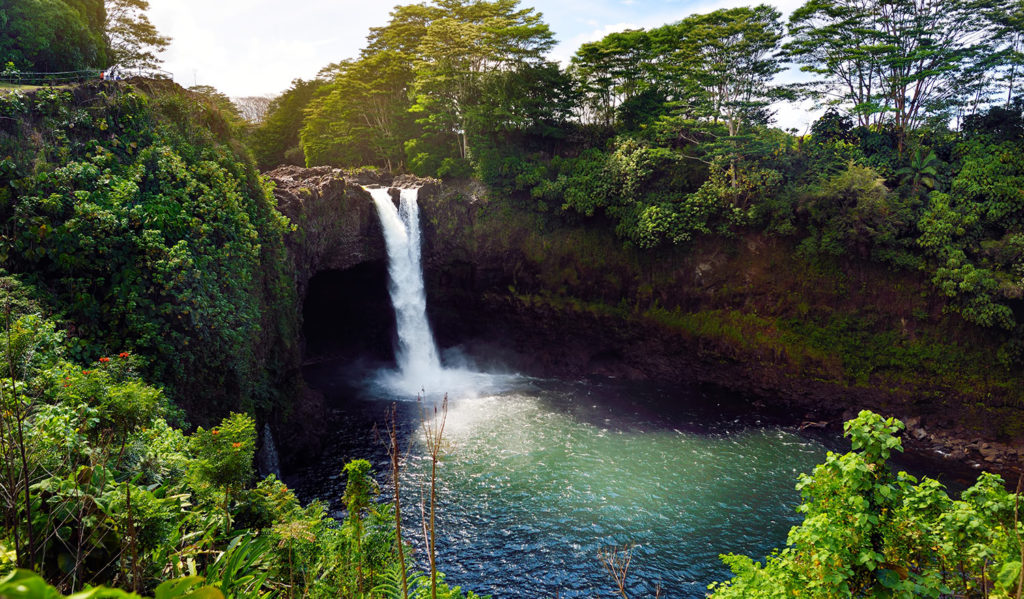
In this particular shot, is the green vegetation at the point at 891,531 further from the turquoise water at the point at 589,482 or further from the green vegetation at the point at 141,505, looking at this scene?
the turquoise water at the point at 589,482

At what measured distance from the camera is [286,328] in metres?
16.0

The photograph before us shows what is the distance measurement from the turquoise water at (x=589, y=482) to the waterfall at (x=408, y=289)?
3.56 meters

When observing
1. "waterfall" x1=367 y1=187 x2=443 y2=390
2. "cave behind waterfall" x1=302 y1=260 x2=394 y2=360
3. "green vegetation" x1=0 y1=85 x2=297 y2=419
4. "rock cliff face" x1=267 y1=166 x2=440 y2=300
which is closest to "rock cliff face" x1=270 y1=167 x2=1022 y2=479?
"rock cliff face" x1=267 y1=166 x2=440 y2=300

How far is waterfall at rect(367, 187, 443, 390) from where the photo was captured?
78.8 ft

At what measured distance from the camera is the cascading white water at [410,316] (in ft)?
78.1

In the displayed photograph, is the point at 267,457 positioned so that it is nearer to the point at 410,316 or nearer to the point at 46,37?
the point at 410,316

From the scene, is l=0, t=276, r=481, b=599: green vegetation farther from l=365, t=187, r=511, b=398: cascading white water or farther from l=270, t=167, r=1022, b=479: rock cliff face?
l=365, t=187, r=511, b=398: cascading white water

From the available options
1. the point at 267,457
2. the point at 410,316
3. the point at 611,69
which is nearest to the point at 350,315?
the point at 410,316

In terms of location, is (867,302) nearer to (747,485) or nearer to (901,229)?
(901,229)

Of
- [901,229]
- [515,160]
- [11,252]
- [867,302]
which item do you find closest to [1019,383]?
[867,302]

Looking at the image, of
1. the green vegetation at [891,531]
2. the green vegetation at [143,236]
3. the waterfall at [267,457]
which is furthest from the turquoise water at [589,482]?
the green vegetation at [891,531]

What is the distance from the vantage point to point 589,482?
14.8 meters

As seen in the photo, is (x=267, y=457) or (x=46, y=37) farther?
(x=267, y=457)

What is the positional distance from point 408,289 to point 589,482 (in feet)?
46.9
